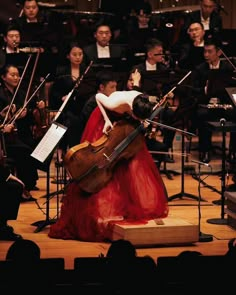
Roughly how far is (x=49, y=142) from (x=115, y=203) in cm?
72

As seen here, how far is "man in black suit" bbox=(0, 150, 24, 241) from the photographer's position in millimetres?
6672

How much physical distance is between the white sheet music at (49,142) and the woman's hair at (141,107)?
22.7 inches

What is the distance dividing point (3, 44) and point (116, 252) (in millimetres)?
6336

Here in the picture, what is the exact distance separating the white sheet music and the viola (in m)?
0.18

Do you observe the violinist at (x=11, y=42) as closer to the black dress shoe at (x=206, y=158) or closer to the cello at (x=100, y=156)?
the black dress shoe at (x=206, y=158)

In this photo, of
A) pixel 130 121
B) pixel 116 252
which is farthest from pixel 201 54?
pixel 116 252

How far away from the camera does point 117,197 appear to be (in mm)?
6891

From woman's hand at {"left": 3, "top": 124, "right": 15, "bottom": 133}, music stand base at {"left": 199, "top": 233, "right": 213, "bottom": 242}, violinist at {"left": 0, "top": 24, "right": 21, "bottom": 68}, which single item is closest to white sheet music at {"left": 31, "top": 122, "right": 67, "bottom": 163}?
woman's hand at {"left": 3, "top": 124, "right": 15, "bottom": 133}

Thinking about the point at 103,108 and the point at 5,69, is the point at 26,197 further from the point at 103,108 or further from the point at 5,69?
the point at 103,108

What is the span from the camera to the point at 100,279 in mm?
4316

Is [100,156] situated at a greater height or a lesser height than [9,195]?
greater

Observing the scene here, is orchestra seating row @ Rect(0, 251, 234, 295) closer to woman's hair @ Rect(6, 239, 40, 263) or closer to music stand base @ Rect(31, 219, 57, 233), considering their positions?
woman's hair @ Rect(6, 239, 40, 263)

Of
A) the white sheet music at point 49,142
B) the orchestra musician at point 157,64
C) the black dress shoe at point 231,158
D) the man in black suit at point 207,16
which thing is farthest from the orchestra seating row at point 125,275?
the man in black suit at point 207,16

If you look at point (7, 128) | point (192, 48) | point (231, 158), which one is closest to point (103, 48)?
point (192, 48)
